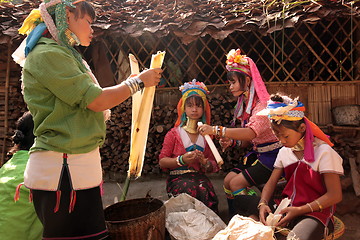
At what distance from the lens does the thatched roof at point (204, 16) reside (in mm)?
3631

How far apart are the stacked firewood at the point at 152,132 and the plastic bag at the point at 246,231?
2.63m

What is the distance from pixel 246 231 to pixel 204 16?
10.5 ft

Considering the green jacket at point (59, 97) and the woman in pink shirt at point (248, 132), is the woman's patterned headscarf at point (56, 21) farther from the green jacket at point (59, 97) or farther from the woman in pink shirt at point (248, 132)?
the woman in pink shirt at point (248, 132)

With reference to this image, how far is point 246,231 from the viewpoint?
1860 millimetres

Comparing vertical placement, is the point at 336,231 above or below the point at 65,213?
below

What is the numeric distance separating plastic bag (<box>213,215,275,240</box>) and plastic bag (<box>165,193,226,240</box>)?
829 mm

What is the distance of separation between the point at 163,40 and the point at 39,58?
324 cm

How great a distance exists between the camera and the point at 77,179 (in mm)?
1820

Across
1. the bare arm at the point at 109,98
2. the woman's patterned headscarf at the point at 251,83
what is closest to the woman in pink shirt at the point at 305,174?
the woman's patterned headscarf at the point at 251,83

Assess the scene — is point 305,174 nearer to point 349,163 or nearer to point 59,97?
point 59,97

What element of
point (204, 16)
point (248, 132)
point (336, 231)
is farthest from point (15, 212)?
point (204, 16)

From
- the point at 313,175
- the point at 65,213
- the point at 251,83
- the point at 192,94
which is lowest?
the point at 313,175

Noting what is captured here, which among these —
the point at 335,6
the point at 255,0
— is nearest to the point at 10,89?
the point at 255,0

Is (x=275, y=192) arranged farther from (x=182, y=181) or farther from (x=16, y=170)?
(x=16, y=170)
